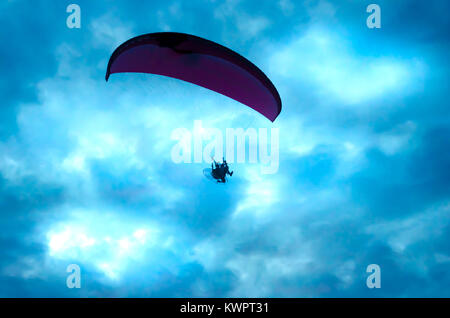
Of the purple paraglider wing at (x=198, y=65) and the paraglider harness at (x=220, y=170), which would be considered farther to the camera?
the paraglider harness at (x=220, y=170)

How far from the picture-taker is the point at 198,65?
15.3 meters

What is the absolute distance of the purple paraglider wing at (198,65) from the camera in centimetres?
1408

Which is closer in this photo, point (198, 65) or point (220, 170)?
point (198, 65)

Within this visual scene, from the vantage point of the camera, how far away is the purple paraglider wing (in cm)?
1408

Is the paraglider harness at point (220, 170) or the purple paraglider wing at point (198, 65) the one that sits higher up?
the purple paraglider wing at point (198, 65)

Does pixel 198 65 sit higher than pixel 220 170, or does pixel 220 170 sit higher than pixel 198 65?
pixel 198 65
